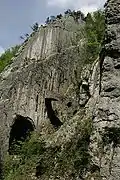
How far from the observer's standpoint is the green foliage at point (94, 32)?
23.3 m

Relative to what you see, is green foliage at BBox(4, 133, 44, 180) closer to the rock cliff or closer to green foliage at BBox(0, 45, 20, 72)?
the rock cliff

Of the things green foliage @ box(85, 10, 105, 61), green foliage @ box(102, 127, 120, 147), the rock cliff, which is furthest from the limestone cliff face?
green foliage @ box(102, 127, 120, 147)

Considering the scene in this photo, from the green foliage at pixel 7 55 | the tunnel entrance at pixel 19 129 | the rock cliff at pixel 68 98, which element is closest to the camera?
the rock cliff at pixel 68 98

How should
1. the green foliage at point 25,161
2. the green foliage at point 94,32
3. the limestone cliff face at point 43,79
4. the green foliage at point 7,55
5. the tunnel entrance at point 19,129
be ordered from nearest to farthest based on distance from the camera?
the green foliage at point 25,161
the green foliage at point 94,32
the limestone cliff face at point 43,79
the tunnel entrance at point 19,129
the green foliage at point 7,55

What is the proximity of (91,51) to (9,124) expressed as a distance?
21.1 ft

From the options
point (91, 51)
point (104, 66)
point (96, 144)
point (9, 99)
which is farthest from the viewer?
point (9, 99)

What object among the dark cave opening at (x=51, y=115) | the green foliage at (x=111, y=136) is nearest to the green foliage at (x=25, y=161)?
the dark cave opening at (x=51, y=115)

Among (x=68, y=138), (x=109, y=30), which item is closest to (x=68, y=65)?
(x=68, y=138)

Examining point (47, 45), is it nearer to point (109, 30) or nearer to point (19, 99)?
point (19, 99)

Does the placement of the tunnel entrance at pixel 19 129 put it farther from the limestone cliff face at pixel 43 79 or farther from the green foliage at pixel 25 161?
the green foliage at pixel 25 161

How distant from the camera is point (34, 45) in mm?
27734

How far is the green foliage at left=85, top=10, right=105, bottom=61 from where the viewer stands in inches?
918

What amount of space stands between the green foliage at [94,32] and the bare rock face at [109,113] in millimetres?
8761

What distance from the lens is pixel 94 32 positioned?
25.6 m
